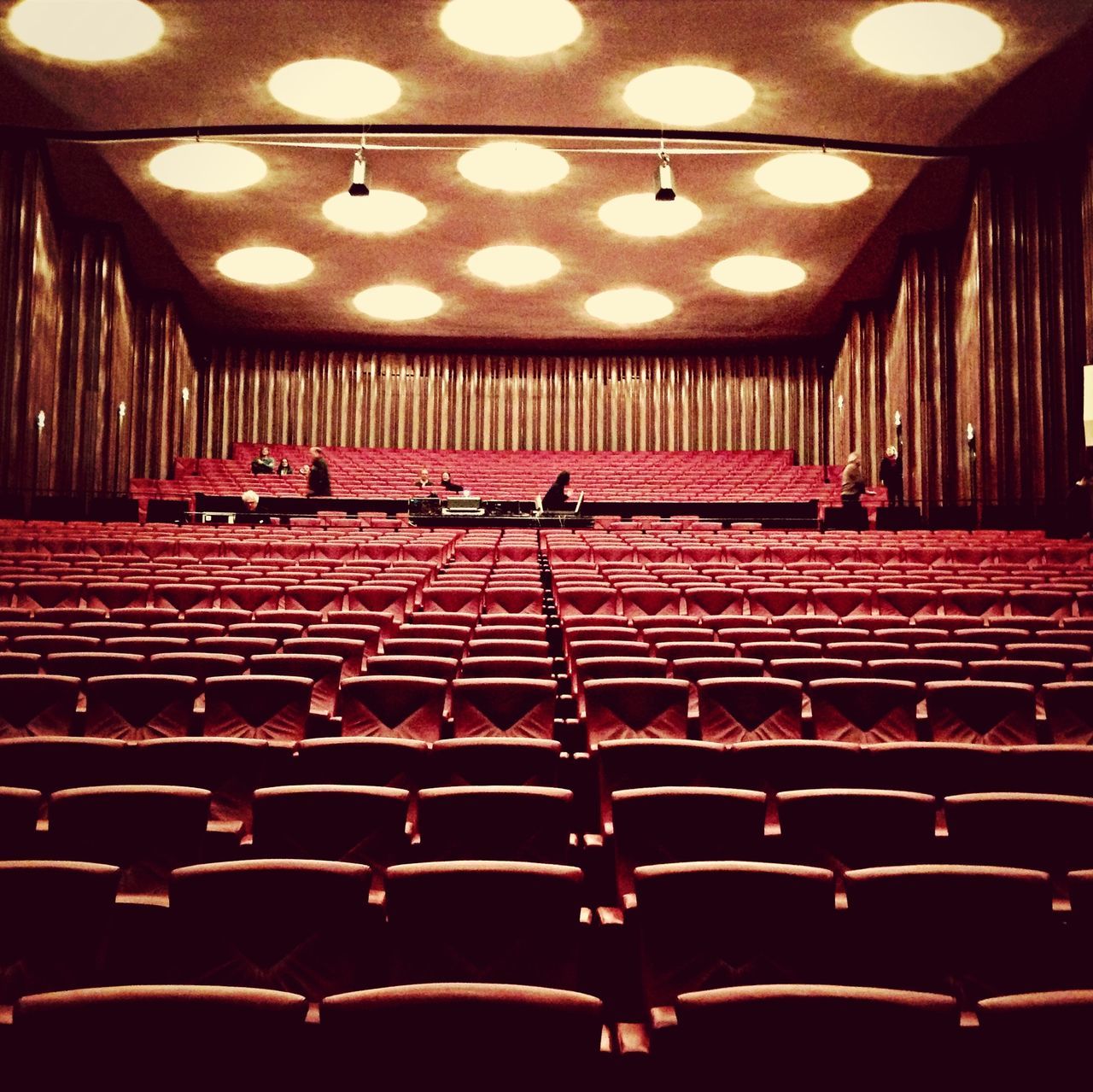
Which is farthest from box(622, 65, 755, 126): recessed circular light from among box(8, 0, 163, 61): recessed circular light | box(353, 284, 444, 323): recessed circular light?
box(353, 284, 444, 323): recessed circular light

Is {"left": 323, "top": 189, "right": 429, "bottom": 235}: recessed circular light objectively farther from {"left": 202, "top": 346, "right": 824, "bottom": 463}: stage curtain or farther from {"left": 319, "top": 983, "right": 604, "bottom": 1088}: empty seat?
{"left": 319, "top": 983, "right": 604, "bottom": 1088}: empty seat

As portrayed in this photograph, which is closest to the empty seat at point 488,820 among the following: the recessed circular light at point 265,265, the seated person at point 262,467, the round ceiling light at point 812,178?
the round ceiling light at point 812,178

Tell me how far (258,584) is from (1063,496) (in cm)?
850

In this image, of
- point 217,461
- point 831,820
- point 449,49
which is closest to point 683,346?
point 217,461

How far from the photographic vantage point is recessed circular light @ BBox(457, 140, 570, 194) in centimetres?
995

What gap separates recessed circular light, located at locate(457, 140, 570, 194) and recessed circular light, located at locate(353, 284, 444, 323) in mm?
4421

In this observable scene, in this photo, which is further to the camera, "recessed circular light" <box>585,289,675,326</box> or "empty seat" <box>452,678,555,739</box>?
"recessed circular light" <box>585,289,675,326</box>

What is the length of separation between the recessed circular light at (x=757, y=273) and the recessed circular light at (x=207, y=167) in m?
6.80

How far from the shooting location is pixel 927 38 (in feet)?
24.9

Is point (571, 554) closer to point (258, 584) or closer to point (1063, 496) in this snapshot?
point (258, 584)

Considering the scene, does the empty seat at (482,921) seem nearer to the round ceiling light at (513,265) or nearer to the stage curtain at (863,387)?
the round ceiling light at (513,265)

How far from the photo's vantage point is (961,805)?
175 cm

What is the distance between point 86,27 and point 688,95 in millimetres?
5450

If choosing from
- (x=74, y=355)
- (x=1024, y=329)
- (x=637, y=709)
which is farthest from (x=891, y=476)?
(x=74, y=355)
